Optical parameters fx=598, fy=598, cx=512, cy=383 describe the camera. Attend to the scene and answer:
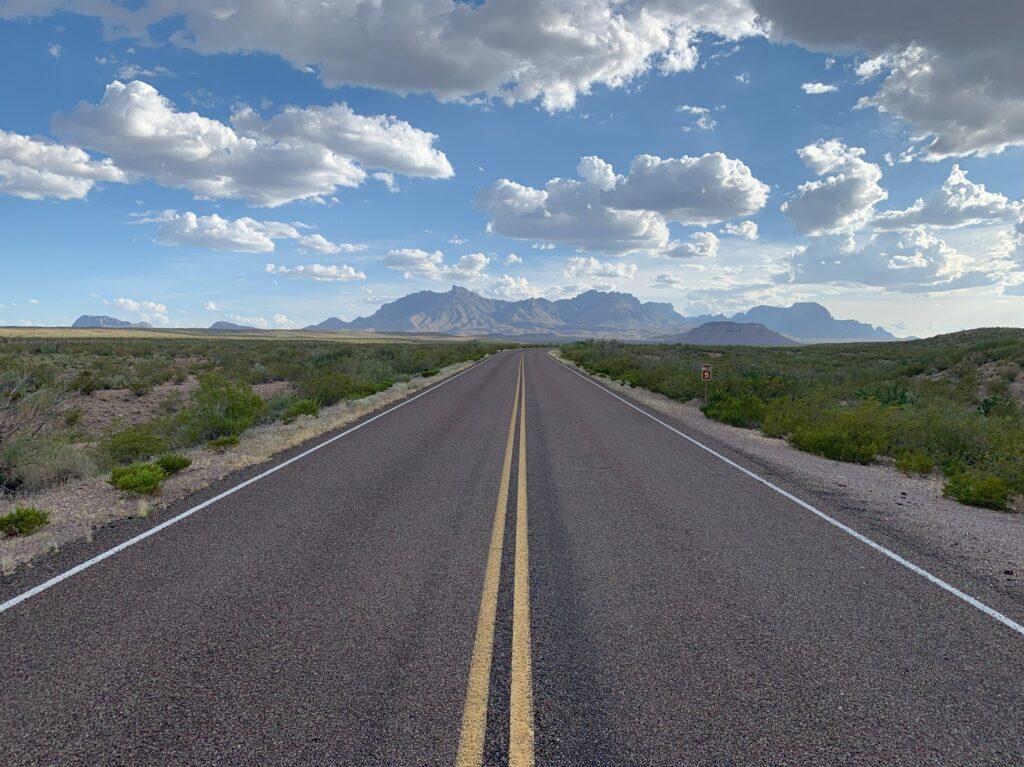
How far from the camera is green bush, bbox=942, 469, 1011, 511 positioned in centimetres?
915

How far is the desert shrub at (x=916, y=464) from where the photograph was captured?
1159cm

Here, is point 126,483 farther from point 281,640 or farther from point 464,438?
point 464,438

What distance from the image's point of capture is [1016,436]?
1106 cm

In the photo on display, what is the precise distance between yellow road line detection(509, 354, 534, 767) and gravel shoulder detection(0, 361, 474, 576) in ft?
15.8

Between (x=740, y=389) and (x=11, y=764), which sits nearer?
(x=11, y=764)

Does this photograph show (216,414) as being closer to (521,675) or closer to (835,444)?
(521,675)

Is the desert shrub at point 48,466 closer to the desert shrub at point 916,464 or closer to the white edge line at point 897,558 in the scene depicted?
the white edge line at point 897,558

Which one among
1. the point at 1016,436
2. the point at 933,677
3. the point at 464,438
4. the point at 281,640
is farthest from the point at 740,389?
the point at 281,640

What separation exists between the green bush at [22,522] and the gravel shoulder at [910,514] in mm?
9902

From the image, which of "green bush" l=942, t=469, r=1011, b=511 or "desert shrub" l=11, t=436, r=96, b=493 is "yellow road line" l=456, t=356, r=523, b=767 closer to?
"green bush" l=942, t=469, r=1011, b=511

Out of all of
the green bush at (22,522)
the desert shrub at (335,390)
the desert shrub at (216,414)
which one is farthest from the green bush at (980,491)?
the desert shrub at (335,390)

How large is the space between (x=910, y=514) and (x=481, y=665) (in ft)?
23.5

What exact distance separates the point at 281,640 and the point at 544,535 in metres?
3.24

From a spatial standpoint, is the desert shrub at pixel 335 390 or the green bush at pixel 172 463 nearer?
the green bush at pixel 172 463
